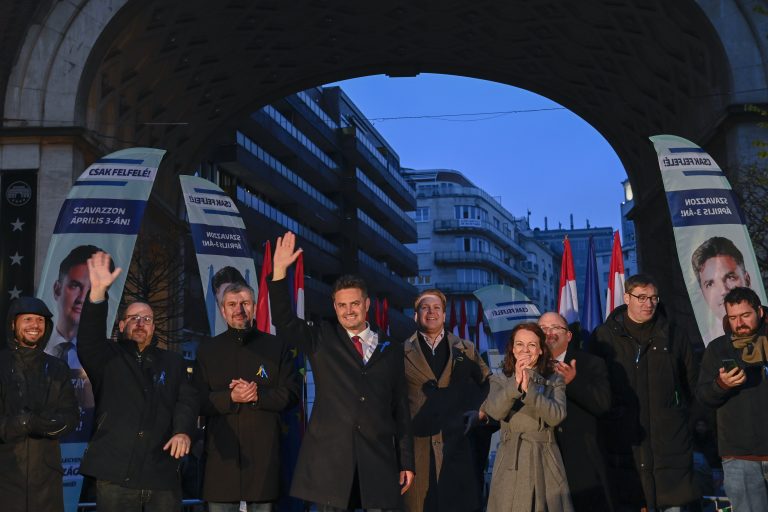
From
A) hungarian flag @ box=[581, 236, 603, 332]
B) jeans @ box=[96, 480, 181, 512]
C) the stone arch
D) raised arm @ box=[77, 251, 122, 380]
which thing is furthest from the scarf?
the stone arch

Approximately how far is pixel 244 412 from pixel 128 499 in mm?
946

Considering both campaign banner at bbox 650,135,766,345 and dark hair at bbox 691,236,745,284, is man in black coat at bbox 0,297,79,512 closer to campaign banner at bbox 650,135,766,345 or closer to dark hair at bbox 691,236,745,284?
campaign banner at bbox 650,135,766,345

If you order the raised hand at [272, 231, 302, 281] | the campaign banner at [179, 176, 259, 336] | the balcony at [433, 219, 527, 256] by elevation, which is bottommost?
the raised hand at [272, 231, 302, 281]

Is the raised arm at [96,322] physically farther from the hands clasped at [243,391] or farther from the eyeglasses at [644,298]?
the eyeglasses at [644,298]

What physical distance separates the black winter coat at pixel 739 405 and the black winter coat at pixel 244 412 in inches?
114

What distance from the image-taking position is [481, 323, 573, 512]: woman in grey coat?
21.7 feet

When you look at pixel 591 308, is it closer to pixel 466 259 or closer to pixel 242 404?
pixel 242 404

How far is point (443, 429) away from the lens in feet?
26.8

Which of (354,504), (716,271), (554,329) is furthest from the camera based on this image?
(716,271)

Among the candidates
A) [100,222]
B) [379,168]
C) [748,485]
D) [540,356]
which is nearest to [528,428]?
[540,356]

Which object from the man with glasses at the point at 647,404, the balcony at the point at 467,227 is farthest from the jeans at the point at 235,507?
the balcony at the point at 467,227

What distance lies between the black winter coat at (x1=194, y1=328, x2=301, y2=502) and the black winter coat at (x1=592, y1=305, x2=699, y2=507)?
242 cm

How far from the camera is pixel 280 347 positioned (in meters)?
7.24

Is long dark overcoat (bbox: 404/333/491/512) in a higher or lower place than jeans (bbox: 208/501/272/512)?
higher
